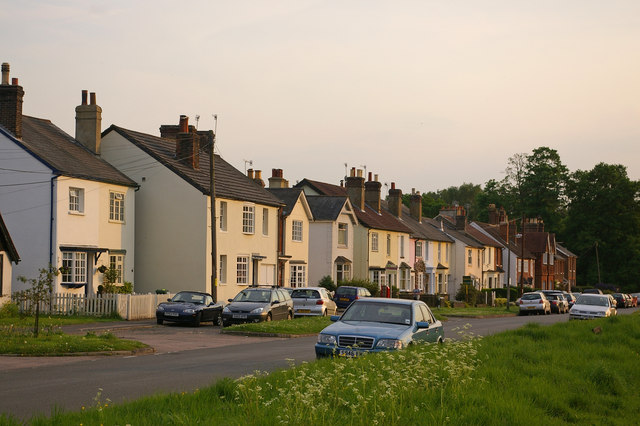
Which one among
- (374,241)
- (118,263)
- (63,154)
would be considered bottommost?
(118,263)

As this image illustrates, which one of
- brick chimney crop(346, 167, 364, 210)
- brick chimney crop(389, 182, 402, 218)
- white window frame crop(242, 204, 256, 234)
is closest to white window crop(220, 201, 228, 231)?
white window frame crop(242, 204, 256, 234)

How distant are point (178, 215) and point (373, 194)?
29.8 metres

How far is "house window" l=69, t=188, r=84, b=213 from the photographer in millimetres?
37531

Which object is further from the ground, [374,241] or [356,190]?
[356,190]

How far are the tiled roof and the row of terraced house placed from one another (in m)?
0.10

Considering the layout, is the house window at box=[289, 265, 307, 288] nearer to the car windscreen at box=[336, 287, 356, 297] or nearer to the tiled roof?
the car windscreen at box=[336, 287, 356, 297]

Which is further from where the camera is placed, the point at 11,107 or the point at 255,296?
the point at 11,107

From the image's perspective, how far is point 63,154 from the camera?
39.0 metres

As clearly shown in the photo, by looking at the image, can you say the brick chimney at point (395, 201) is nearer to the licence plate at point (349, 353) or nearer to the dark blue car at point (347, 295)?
the dark blue car at point (347, 295)

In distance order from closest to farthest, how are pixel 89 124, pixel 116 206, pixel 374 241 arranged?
pixel 116 206 → pixel 89 124 → pixel 374 241

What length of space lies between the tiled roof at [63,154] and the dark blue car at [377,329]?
72.4 ft

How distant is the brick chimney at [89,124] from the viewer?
43.2 meters

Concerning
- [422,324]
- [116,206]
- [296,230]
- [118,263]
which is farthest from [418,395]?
[296,230]

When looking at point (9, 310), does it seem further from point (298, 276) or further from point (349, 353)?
point (298, 276)
